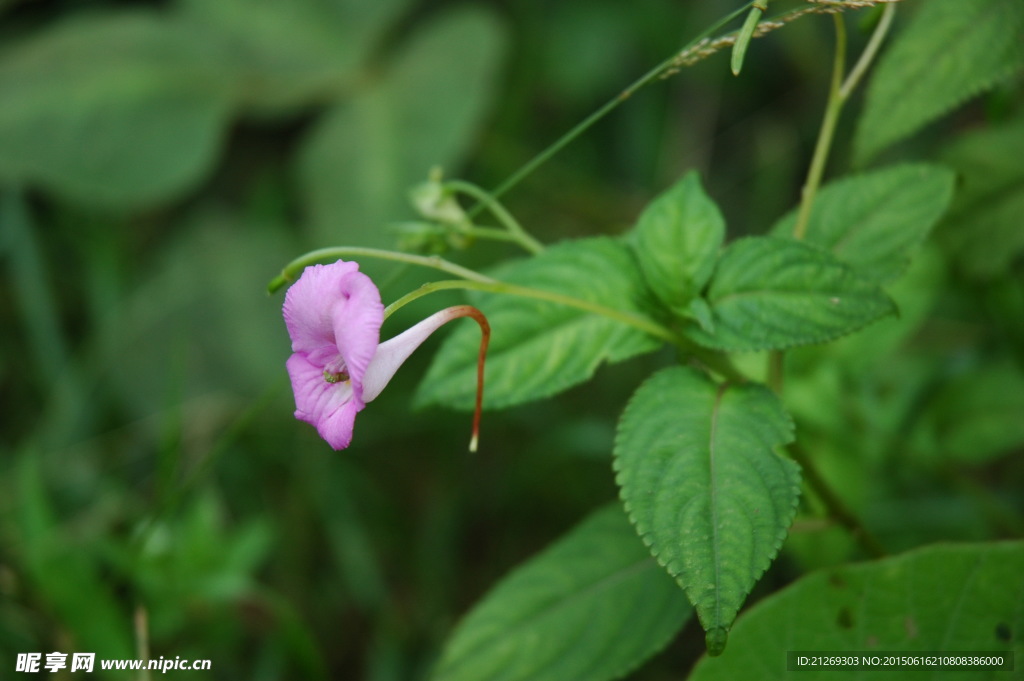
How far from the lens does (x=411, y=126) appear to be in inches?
99.8

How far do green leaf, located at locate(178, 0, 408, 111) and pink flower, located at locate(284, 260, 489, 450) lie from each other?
1936 millimetres

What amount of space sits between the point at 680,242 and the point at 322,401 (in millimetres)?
520

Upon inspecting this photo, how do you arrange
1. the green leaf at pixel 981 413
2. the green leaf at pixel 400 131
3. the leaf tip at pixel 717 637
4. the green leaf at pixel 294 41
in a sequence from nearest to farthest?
1. the leaf tip at pixel 717 637
2. the green leaf at pixel 981 413
3. the green leaf at pixel 400 131
4. the green leaf at pixel 294 41

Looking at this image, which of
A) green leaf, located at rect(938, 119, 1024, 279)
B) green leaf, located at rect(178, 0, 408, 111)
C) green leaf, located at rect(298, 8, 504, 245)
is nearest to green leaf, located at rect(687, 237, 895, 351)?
green leaf, located at rect(938, 119, 1024, 279)

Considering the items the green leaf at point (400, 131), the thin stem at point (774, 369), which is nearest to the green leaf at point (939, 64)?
the thin stem at point (774, 369)

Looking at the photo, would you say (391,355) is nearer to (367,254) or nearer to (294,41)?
(367,254)

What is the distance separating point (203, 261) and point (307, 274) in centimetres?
181

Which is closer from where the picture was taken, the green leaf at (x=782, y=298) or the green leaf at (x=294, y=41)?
the green leaf at (x=782, y=298)

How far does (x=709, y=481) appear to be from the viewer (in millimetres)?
957

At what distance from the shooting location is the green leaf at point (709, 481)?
88cm

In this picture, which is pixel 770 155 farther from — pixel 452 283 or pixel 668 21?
pixel 452 283

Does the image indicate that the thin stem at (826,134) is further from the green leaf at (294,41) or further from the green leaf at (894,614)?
the green leaf at (294,41)

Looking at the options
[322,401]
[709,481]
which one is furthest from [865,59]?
[322,401]

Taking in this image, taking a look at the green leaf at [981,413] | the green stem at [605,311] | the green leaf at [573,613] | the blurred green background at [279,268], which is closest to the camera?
the green stem at [605,311]
